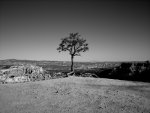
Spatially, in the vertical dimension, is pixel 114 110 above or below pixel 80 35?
below

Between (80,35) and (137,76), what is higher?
(80,35)

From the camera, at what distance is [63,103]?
822 centimetres

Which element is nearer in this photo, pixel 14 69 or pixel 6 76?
pixel 6 76

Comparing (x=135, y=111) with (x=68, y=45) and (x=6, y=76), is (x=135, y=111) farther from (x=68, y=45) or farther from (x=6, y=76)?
(x=68, y=45)

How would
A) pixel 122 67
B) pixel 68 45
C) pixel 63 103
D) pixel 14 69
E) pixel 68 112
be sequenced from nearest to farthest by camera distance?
pixel 68 112
pixel 63 103
pixel 14 69
pixel 122 67
pixel 68 45

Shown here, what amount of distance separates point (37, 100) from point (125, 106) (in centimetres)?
535

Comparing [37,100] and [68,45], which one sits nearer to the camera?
[37,100]

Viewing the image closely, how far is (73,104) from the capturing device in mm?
8039

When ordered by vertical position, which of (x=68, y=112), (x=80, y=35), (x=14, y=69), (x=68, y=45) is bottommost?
(x=68, y=112)

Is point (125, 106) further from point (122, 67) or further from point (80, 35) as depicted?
point (80, 35)

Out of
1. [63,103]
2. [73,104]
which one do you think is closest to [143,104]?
[73,104]

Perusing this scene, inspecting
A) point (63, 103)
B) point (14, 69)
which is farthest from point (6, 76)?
point (63, 103)

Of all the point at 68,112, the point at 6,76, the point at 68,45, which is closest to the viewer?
the point at 68,112

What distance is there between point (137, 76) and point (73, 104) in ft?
47.2
